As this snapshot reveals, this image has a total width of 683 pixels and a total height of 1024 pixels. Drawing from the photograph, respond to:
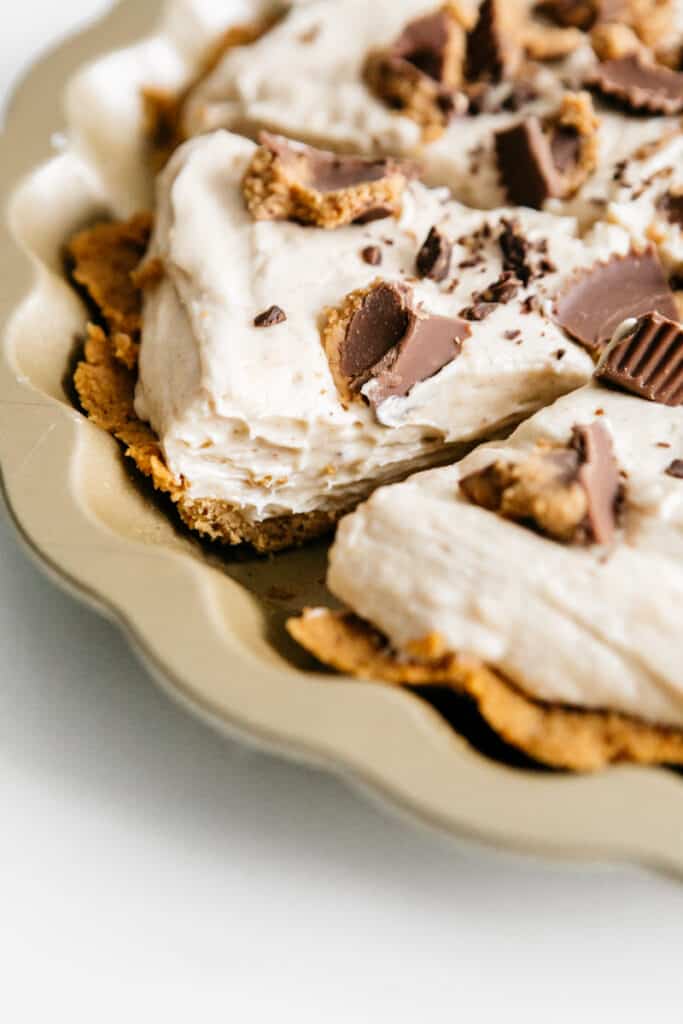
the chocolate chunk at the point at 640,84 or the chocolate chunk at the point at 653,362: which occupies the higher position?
the chocolate chunk at the point at 640,84

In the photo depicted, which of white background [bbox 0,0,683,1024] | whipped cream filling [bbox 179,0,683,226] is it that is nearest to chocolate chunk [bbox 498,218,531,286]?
whipped cream filling [bbox 179,0,683,226]

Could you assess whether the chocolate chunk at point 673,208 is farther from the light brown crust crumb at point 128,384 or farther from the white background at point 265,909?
the white background at point 265,909

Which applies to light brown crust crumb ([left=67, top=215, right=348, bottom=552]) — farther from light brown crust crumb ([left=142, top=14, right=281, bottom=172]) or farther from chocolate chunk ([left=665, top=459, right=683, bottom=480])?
chocolate chunk ([left=665, top=459, right=683, bottom=480])

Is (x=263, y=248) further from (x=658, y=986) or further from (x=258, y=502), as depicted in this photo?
(x=658, y=986)

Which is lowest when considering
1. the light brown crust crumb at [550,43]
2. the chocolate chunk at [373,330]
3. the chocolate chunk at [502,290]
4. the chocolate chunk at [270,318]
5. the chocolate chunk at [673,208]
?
the chocolate chunk at [673,208]

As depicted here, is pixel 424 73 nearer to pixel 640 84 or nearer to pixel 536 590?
pixel 640 84

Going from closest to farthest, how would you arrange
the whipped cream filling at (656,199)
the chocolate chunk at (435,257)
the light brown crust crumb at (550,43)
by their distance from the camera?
the chocolate chunk at (435,257), the whipped cream filling at (656,199), the light brown crust crumb at (550,43)

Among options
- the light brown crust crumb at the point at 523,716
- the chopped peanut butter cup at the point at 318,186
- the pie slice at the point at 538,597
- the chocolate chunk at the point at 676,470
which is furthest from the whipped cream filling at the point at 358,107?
the light brown crust crumb at the point at 523,716

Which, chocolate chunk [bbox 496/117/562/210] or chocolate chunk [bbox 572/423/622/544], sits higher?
chocolate chunk [bbox 496/117/562/210]
